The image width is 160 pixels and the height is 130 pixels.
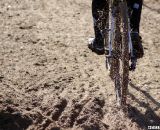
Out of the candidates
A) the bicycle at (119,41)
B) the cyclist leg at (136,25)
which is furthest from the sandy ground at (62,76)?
the cyclist leg at (136,25)

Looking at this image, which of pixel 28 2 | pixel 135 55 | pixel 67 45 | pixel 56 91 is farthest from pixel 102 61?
pixel 28 2

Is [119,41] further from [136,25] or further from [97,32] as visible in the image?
[97,32]

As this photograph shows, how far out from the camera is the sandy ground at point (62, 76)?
4211mm

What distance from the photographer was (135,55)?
407 centimetres

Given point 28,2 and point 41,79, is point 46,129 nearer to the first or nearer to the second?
point 41,79

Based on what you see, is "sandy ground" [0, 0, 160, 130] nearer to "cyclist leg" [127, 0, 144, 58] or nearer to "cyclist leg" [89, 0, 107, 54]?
"cyclist leg" [89, 0, 107, 54]

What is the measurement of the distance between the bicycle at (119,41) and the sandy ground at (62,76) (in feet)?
0.99

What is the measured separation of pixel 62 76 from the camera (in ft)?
16.4

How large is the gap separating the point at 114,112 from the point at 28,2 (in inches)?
141

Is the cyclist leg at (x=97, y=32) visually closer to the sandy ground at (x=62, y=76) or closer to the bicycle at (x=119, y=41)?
the bicycle at (x=119, y=41)

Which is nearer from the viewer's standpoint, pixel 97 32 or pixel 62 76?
pixel 97 32

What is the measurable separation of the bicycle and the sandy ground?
11.9 inches

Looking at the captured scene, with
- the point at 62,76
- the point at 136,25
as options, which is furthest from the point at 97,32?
the point at 62,76

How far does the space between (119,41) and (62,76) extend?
1201 millimetres
